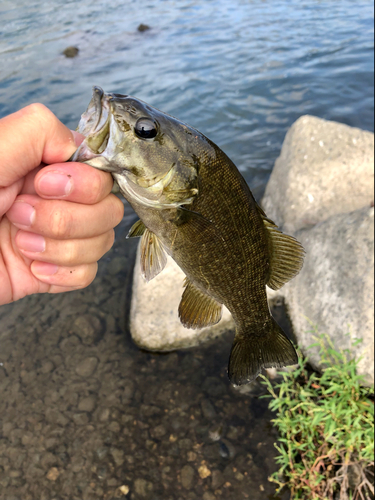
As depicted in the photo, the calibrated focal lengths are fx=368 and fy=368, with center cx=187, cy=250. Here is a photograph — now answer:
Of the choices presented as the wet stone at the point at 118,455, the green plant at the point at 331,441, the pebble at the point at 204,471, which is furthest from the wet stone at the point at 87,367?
the green plant at the point at 331,441

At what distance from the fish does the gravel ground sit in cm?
202

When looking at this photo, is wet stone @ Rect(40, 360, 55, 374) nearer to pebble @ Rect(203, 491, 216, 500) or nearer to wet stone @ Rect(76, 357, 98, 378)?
wet stone @ Rect(76, 357, 98, 378)

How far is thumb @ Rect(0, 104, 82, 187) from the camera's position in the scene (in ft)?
4.90

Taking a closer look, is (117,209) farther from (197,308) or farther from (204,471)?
(204,471)

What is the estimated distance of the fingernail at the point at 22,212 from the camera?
1.64 meters

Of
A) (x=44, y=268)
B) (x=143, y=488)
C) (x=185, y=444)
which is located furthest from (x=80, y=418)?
(x=44, y=268)

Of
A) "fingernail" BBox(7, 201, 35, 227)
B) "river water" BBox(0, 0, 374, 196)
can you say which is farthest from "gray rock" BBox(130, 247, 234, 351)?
"fingernail" BBox(7, 201, 35, 227)

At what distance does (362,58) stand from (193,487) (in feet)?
45.8

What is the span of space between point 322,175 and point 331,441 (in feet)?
12.2

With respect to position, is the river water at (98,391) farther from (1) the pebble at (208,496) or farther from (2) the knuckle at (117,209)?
(2) the knuckle at (117,209)

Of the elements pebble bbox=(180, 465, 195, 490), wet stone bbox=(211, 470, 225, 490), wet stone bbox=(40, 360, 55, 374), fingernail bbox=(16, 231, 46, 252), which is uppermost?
fingernail bbox=(16, 231, 46, 252)

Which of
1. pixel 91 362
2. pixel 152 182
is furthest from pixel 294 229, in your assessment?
pixel 152 182

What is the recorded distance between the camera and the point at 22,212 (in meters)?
1.65

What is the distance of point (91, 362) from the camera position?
467 cm
